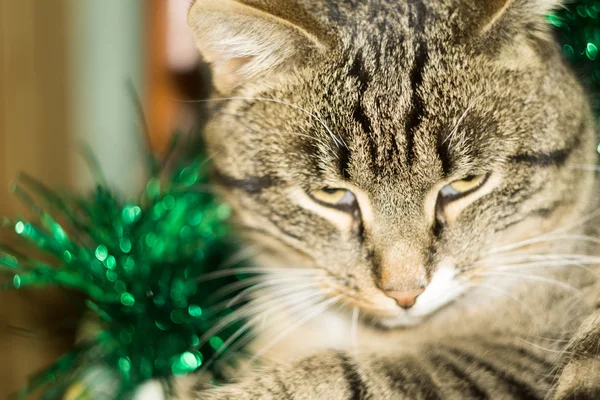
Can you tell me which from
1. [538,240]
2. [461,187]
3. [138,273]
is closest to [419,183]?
[461,187]

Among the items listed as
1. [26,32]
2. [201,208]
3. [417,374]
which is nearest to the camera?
[417,374]

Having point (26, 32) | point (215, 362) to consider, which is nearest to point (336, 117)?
point (215, 362)

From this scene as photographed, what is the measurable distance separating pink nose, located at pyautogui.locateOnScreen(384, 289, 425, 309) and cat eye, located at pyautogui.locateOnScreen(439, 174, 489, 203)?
0.13m

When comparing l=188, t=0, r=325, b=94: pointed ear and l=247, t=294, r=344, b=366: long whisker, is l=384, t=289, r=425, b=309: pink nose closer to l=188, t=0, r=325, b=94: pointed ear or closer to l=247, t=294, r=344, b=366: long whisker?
l=247, t=294, r=344, b=366: long whisker

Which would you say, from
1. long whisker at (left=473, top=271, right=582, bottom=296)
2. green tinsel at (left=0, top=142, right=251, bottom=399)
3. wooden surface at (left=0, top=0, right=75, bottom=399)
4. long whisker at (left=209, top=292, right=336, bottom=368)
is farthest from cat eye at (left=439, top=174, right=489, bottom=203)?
wooden surface at (left=0, top=0, right=75, bottom=399)

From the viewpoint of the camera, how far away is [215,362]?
867 mm

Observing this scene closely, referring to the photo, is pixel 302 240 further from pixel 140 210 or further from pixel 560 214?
pixel 560 214

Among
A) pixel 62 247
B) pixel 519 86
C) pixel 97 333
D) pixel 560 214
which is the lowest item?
pixel 97 333

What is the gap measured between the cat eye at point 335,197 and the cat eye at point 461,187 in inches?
4.6

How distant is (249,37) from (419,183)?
286 millimetres

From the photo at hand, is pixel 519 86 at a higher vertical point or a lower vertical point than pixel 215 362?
higher

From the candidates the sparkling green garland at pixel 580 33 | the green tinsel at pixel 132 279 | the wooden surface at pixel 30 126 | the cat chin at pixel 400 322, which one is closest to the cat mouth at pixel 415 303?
the cat chin at pixel 400 322

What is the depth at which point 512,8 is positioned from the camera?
0.71m

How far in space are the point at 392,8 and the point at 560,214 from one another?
38 cm
